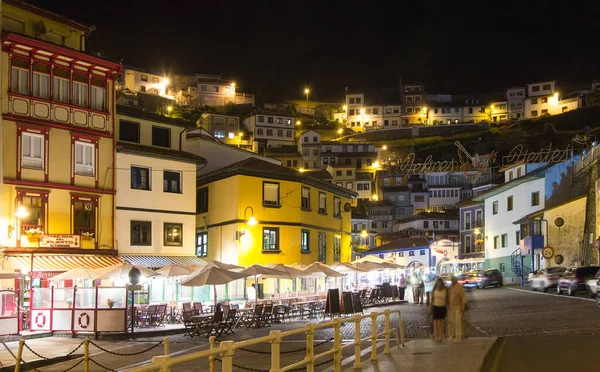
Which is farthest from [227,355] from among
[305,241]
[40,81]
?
[305,241]

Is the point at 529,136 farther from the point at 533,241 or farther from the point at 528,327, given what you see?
the point at 528,327

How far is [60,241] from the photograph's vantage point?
34.6 metres

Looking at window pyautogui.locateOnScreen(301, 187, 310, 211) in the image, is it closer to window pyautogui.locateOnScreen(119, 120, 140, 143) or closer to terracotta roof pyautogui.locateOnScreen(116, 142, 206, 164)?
terracotta roof pyautogui.locateOnScreen(116, 142, 206, 164)

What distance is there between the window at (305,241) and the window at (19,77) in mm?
19105

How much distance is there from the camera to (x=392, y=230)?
117 metres

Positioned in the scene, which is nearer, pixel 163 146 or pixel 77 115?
pixel 77 115

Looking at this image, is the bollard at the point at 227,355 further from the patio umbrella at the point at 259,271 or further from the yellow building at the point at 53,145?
the yellow building at the point at 53,145

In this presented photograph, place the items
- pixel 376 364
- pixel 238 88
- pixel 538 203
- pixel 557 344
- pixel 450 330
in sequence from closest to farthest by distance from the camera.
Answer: pixel 376 364 → pixel 557 344 → pixel 450 330 → pixel 538 203 → pixel 238 88

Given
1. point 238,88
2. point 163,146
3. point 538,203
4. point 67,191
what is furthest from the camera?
point 238,88

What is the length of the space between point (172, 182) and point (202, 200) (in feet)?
14.7

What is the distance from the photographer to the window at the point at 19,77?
3425 cm

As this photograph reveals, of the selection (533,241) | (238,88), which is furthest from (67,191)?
(238,88)

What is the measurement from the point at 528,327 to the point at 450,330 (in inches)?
166

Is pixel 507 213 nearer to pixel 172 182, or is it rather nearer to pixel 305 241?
pixel 305 241
